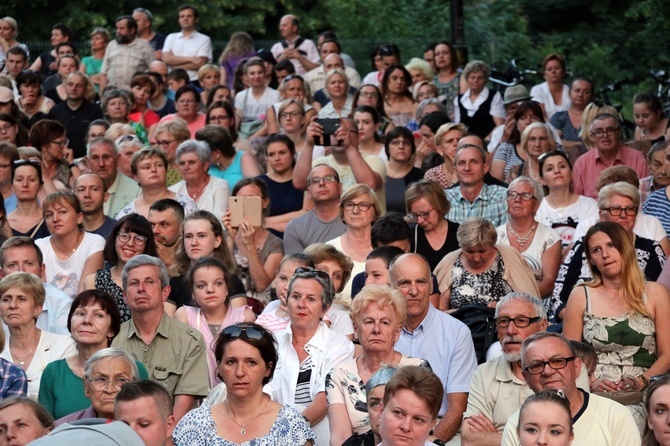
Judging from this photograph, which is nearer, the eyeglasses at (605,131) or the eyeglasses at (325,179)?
the eyeglasses at (325,179)

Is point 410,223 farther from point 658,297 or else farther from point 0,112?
point 0,112

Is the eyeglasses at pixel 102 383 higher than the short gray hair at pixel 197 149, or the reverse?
the short gray hair at pixel 197 149

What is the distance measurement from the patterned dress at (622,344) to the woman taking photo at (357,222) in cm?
211

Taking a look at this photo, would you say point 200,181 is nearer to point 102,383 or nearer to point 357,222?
point 357,222

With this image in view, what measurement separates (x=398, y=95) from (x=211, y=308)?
6166 mm

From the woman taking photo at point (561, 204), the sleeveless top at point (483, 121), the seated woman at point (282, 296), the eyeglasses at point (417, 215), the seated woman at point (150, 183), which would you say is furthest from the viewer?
the sleeveless top at point (483, 121)

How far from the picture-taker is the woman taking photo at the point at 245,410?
698 cm

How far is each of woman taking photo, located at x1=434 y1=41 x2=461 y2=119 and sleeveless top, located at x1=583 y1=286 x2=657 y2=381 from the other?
774 cm

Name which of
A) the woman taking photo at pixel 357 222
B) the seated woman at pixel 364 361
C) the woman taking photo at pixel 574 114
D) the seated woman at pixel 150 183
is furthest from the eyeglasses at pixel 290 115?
the seated woman at pixel 364 361

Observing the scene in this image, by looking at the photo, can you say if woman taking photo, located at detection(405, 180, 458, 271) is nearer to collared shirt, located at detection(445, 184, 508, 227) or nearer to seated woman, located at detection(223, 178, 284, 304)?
collared shirt, located at detection(445, 184, 508, 227)

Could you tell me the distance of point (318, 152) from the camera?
13.2 metres

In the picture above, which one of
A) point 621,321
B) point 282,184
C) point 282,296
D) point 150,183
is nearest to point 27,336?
point 282,296

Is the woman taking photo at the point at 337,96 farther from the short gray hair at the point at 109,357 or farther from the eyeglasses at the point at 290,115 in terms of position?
the short gray hair at the point at 109,357

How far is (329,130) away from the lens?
37.6ft
